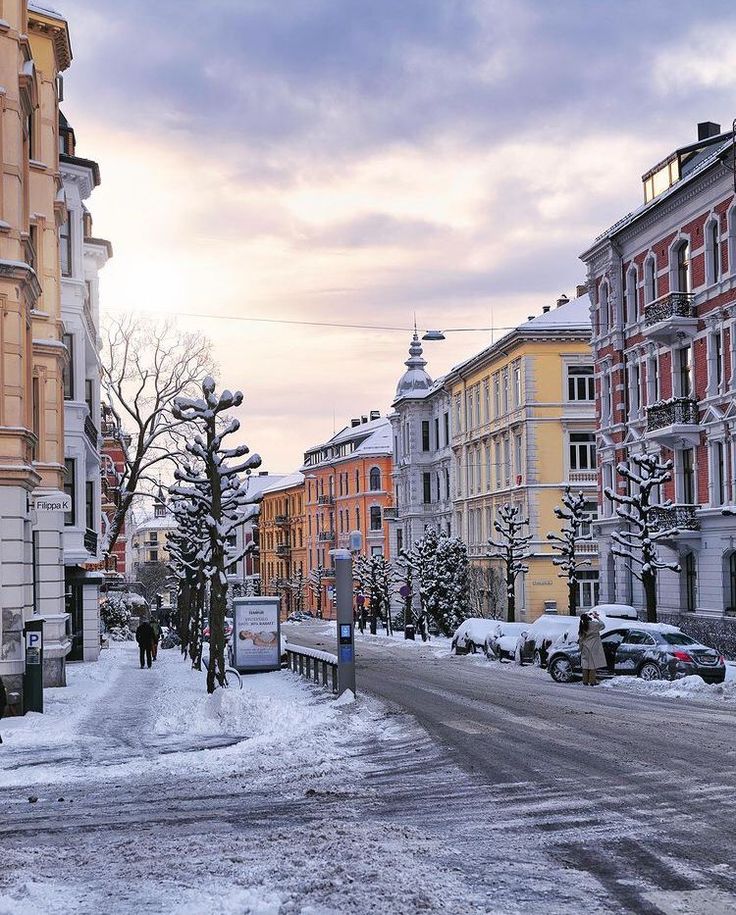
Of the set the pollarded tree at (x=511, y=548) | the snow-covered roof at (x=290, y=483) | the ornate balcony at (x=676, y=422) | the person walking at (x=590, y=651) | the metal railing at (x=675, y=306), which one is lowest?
the person walking at (x=590, y=651)

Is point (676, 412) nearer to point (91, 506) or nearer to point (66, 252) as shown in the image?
point (91, 506)

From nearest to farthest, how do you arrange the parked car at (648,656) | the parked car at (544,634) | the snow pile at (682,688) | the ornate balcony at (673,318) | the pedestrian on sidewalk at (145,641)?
the snow pile at (682,688) < the parked car at (648,656) < the parked car at (544,634) < the pedestrian on sidewalk at (145,641) < the ornate balcony at (673,318)

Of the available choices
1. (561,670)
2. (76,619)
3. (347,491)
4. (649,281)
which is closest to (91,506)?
(76,619)

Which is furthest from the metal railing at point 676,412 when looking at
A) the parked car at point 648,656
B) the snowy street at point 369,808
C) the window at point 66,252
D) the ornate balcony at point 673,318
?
the window at point 66,252

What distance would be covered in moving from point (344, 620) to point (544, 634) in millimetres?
14434

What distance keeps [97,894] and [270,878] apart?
121cm

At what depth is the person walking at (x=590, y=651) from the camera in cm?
2755

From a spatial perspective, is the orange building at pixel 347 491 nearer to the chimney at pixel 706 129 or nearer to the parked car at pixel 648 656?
the chimney at pixel 706 129

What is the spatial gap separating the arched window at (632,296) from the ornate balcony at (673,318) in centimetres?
413

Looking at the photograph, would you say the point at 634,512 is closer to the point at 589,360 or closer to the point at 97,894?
the point at 589,360

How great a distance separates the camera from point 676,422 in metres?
41.0

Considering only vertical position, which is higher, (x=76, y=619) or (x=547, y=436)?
(x=547, y=436)

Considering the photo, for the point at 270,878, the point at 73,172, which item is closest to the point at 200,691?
the point at 73,172

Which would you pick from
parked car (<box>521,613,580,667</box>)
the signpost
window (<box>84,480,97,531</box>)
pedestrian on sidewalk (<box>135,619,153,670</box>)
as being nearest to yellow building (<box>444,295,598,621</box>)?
Answer: parked car (<box>521,613,580,667</box>)
